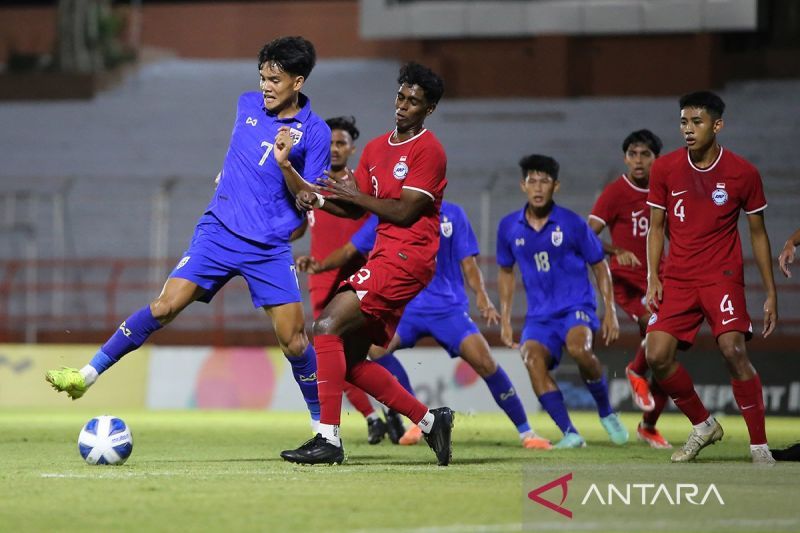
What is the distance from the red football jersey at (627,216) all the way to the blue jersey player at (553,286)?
0.85 meters

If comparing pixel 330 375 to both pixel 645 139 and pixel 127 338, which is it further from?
pixel 645 139

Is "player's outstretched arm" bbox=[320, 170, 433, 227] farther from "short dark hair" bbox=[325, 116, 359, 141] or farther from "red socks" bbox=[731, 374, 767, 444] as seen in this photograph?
"short dark hair" bbox=[325, 116, 359, 141]

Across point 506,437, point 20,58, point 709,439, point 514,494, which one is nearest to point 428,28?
point 20,58

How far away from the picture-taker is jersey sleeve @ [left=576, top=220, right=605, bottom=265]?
36.9ft

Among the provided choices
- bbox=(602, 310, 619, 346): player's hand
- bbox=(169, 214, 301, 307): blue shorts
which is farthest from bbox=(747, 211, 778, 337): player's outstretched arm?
bbox=(169, 214, 301, 307): blue shorts

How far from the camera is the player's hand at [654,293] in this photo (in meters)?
9.09

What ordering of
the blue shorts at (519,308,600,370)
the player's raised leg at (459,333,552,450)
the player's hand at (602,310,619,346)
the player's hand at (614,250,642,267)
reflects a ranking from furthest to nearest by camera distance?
1. the player's hand at (614,250,642,267)
2. the blue shorts at (519,308,600,370)
3. the player's hand at (602,310,619,346)
4. the player's raised leg at (459,333,552,450)

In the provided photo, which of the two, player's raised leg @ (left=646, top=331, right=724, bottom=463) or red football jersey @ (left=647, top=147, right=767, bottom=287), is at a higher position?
red football jersey @ (left=647, top=147, right=767, bottom=287)

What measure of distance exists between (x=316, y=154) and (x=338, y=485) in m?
2.30

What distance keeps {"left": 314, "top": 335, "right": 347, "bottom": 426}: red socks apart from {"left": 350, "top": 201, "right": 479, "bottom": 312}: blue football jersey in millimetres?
2900

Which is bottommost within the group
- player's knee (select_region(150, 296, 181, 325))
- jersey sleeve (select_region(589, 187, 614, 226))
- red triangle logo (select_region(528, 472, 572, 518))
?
red triangle logo (select_region(528, 472, 572, 518))

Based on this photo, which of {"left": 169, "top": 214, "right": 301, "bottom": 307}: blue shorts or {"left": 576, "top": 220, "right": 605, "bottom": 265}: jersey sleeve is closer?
{"left": 169, "top": 214, "right": 301, "bottom": 307}: blue shorts

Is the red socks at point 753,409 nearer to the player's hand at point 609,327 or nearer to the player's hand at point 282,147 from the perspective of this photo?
the player's hand at point 609,327

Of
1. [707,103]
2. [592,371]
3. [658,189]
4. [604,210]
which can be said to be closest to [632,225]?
[604,210]
